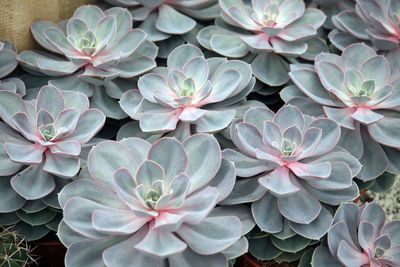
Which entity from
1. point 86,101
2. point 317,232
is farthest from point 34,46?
point 317,232

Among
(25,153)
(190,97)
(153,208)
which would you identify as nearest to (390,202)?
(190,97)

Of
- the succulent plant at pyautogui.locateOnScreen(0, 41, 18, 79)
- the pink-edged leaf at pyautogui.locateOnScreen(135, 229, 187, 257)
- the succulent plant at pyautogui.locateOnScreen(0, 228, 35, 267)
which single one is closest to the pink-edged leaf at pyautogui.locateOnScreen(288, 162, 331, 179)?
the pink-edged leaf at pyautogui.locateOnScreen(135, 229, 187, 257)

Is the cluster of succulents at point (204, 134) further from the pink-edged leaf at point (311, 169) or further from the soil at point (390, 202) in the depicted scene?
the soil at point (390, 202)

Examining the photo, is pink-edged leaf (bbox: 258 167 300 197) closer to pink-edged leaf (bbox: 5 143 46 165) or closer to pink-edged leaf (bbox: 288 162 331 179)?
pink-edged leaf (bbox: 288 162 331 179)

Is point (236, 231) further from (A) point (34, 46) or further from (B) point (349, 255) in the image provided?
(A) point (34, 46)

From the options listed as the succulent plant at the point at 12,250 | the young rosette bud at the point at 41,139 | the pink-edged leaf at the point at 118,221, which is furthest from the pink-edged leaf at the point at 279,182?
the succulent plant at the point at 12,250
